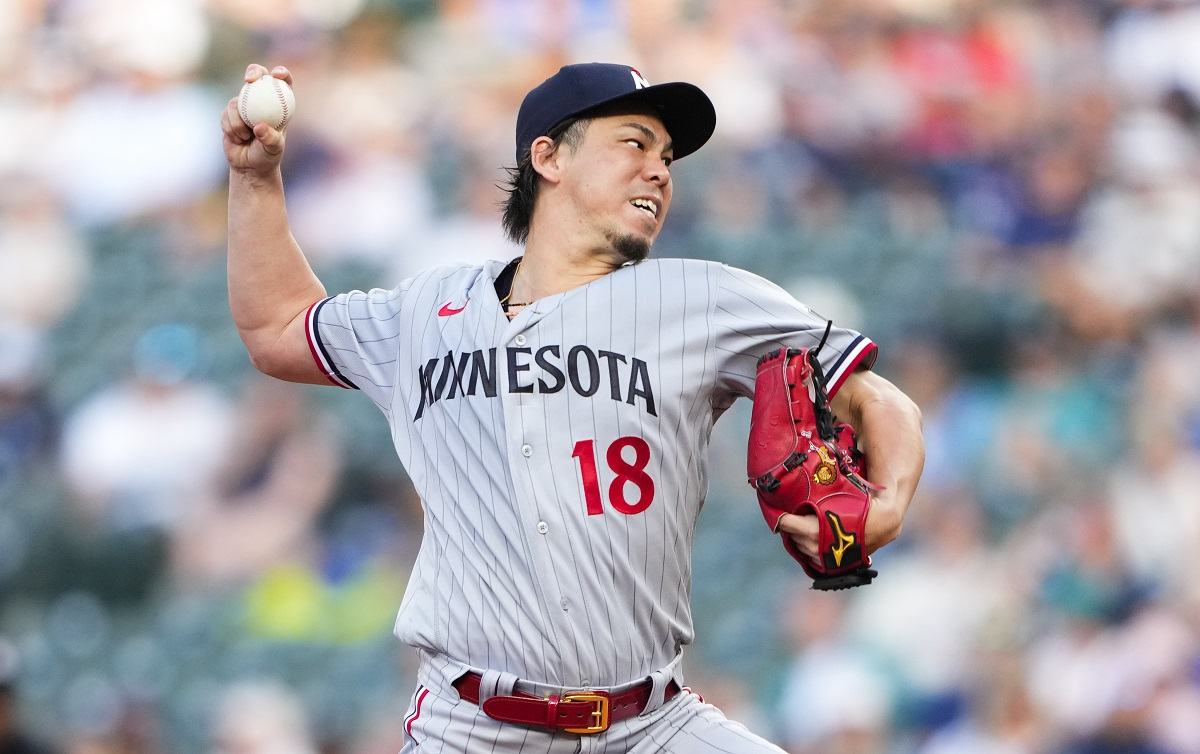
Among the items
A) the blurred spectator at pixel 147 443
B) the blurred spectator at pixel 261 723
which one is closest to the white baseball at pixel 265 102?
the blurred spectator at pixel 261 723

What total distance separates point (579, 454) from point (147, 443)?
4.35m

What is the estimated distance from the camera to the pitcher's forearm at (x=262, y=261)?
3084mm

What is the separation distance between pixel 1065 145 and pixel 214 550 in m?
4.64

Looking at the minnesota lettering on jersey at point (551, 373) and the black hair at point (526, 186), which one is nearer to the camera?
the minnesota lettering on jersey at point (551, 373)

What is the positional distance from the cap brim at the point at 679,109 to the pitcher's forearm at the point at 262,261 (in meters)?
0.64

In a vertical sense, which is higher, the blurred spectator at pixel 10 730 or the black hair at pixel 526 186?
the black hair at pixel 526 186

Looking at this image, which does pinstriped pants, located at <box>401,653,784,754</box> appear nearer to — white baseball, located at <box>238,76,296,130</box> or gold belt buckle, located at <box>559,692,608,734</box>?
gold belt buckle, located at <box>559,692,608,734</box>

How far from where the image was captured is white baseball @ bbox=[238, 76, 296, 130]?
2.97 m

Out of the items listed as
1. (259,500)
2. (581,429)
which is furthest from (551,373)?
(259,500)

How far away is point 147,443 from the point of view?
259 inches

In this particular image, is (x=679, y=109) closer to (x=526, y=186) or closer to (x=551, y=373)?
(x=526, y=186)

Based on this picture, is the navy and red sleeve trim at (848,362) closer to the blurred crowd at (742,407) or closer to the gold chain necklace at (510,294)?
the gold chain necklace at (510,294)

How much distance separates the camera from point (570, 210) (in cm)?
296

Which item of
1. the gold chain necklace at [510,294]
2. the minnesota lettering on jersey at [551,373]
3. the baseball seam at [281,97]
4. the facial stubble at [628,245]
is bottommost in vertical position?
the minnesota lettering on jersey at [551,373]
